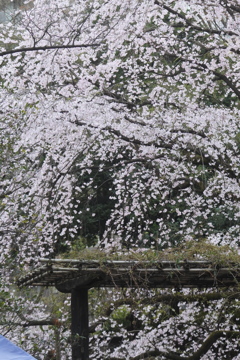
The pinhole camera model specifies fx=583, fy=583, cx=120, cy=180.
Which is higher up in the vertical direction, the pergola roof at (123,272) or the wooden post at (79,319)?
the pergola roof at (123,272)

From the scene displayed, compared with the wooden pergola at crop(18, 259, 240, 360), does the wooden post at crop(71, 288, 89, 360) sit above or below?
below

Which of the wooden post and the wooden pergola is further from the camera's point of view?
the wooden post

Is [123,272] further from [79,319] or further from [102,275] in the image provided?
[79,319]

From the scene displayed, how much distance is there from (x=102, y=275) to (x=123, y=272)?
7.8 inches

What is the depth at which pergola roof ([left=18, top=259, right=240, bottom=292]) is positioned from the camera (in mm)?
4727

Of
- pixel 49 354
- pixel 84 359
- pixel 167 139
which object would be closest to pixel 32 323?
pixel 49 354

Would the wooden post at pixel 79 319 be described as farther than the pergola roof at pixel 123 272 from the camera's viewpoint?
Yes

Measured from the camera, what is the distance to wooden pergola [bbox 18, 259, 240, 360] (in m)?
4.79

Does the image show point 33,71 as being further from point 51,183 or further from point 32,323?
point 32,323

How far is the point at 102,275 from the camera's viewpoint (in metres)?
4.89

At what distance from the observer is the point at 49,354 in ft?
26.2

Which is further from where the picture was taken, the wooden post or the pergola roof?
the wooden post

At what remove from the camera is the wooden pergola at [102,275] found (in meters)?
4.79

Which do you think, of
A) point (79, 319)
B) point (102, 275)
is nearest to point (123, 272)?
point (102, 275)
